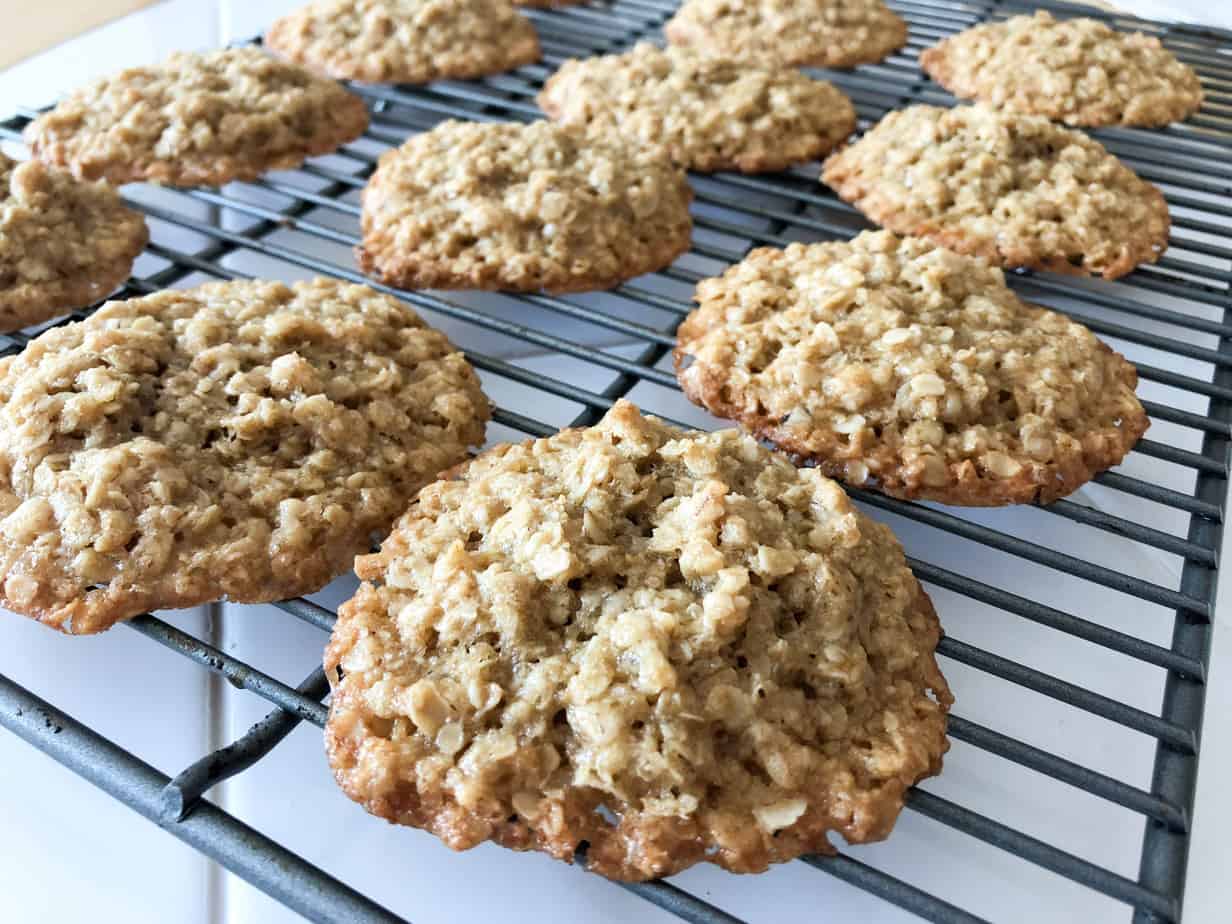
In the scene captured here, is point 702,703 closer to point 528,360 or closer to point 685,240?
point 528,360

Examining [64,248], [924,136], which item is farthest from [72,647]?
[924,136]

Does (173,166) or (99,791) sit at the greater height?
(173,166)

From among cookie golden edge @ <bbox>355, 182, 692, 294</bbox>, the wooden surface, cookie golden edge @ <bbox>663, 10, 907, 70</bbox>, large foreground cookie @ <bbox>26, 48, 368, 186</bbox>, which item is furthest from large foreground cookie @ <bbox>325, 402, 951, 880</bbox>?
the wooden surface

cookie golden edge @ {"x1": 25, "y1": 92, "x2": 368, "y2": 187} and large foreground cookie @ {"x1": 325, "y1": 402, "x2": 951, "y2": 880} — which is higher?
cookie golden edge @ {"x1": 25, "y1": 92, "x2": 368, "y2": 187}

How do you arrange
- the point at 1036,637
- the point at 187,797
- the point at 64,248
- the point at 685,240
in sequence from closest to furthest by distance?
the point at 187,797
the point at 1036,637
the point at 64,248
the point at 685,240

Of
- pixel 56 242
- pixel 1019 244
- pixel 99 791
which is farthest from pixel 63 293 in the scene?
pixel 1019 244

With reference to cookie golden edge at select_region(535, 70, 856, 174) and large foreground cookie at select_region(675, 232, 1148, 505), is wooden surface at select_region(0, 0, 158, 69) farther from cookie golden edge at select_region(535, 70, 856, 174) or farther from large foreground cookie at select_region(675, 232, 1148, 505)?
large foreground cookie at select_region(675, 232, 1148, 505)

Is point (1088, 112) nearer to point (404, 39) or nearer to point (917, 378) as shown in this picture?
point (917, 378)
